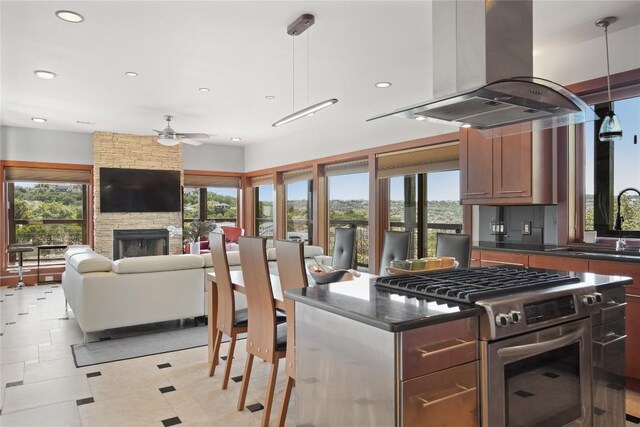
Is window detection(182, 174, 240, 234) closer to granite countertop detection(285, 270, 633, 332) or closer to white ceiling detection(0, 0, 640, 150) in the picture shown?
white ceiling detection(0, 0, 640, 150)

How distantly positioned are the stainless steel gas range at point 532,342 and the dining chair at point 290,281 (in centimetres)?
54

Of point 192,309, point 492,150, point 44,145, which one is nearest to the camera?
point 492,150

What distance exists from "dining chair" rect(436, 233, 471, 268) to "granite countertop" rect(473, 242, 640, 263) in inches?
19.5

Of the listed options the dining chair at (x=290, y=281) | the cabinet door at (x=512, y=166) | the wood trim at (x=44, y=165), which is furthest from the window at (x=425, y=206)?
the wood trim at (x=44, y=165)

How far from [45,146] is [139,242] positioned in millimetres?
2344

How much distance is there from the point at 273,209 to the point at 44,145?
427cm

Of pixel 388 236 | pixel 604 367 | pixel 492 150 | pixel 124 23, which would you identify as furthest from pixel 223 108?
pixel 604 367

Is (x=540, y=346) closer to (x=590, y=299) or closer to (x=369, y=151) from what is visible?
(x=590, y=299)

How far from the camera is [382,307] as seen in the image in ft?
5.34

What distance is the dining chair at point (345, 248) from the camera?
4.34m

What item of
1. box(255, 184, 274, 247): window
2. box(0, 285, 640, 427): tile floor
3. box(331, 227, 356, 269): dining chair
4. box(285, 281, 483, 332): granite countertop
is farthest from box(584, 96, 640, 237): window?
box(255, 184, 274, 247): window

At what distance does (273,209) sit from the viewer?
8797 millimetres

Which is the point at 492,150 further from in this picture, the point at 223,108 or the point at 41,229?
the point at 41,229

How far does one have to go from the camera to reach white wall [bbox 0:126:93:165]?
7492mm
